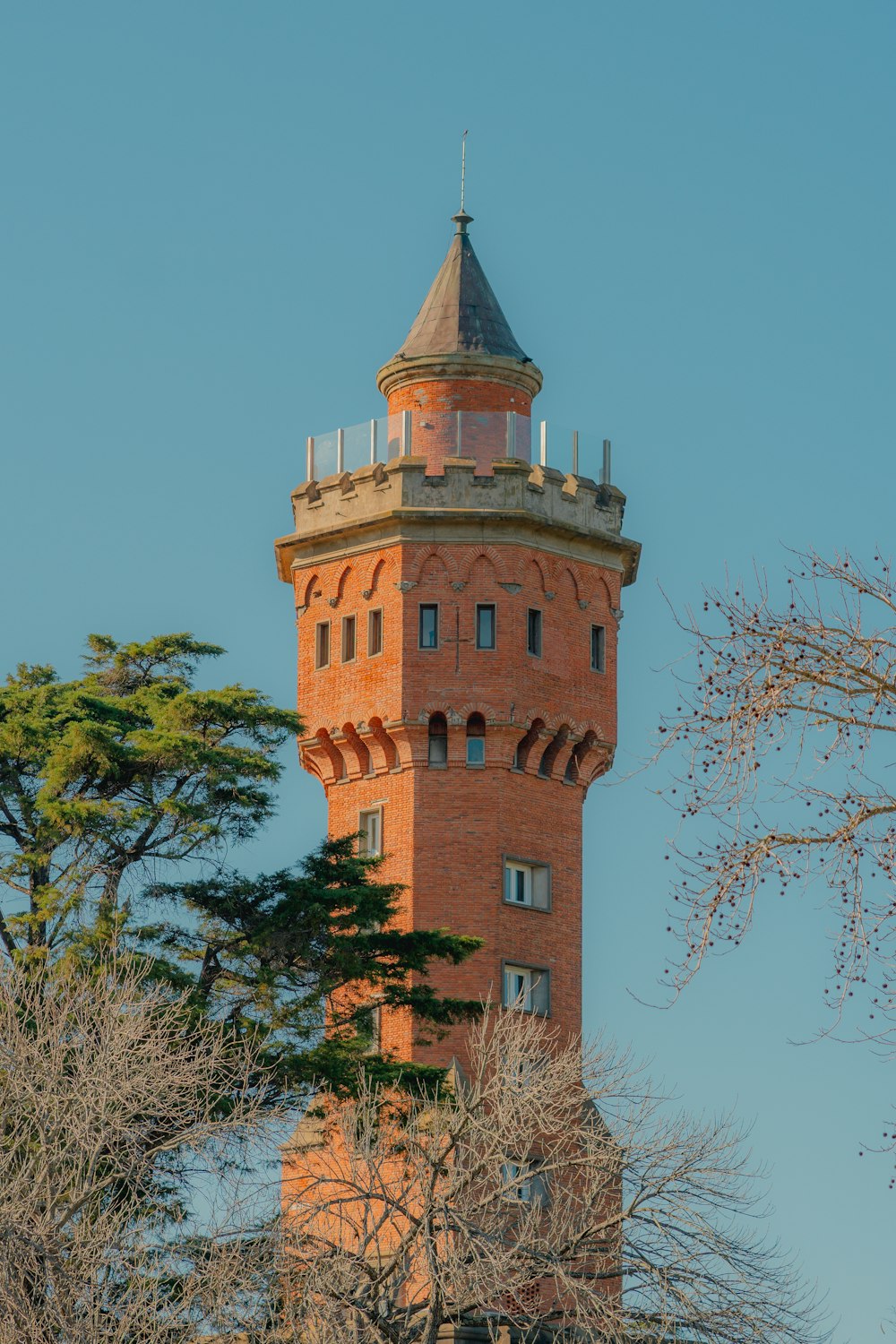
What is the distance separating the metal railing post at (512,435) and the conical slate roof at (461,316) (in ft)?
6.59

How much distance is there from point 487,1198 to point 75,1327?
5.27 m

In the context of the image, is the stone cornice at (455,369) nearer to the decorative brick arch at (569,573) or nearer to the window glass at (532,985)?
the decorative brick arch at (569,573)

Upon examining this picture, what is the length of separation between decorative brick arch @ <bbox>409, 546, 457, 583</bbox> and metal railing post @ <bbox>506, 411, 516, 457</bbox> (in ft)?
8.60

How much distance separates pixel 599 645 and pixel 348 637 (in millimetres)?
5409

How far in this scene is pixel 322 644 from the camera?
190 feet

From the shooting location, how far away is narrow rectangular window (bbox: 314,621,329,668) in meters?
57.9

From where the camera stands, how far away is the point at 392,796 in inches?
2184

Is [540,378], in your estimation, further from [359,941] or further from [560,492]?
[359,941]

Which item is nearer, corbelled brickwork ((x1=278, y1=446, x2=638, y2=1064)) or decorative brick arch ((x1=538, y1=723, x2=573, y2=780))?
corbelled brickwork ((x1=278, y1=446, x2=638, y2=1064))

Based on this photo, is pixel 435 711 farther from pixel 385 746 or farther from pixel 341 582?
pixel 341 582

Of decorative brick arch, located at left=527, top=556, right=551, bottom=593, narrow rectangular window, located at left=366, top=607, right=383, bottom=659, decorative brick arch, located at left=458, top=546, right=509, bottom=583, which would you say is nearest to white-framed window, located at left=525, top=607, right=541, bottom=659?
decorative brick arch, located at left=527, top=556, right=551, bottom=593

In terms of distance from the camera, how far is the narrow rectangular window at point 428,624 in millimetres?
56094

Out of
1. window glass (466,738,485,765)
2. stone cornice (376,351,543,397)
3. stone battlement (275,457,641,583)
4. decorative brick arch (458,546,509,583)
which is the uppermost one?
stone cornice (376,351,543,397)

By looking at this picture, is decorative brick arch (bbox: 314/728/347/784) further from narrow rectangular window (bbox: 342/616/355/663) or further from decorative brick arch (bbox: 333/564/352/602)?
decorative brick arch (bbox: 333/564/352/602)
